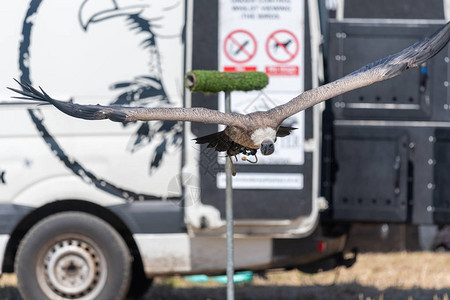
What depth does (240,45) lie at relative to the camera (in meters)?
6.60

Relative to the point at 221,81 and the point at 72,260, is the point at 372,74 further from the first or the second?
the point at 72,260

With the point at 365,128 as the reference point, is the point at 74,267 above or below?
below

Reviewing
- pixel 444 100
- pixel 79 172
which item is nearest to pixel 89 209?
pixel 79 172

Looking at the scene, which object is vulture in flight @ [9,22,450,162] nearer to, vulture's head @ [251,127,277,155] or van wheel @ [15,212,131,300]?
vulture's head @ [251,127,277,155]

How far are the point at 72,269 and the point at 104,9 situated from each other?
191 centimetres

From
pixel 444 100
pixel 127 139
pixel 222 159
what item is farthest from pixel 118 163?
pixel 444 100

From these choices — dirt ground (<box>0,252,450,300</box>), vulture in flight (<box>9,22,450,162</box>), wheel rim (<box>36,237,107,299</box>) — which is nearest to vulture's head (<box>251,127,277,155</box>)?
vulture in flight (<box>9,22,450,162</box>)

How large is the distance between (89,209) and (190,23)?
1.58 meters

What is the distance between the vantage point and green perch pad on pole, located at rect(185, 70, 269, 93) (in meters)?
5.49

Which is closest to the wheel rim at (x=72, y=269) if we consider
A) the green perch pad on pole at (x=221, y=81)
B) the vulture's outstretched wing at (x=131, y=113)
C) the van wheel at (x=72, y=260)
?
the van wheel at (x=72, y=260)

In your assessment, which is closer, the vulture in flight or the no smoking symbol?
the vulture in flight

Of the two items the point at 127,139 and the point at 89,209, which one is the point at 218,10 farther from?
the point at 89,209

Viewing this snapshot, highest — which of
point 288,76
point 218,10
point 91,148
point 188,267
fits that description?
point 218,10

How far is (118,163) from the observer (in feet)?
21.8
